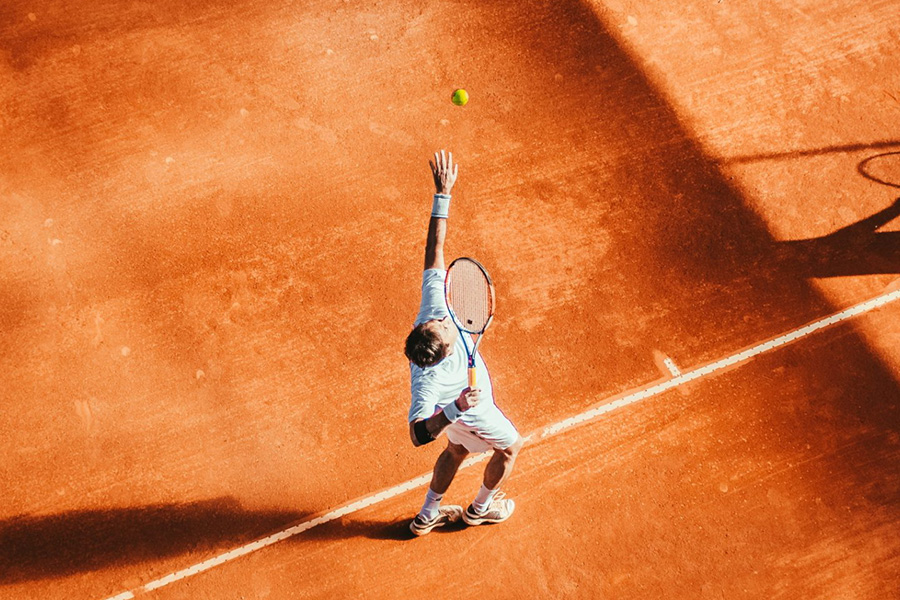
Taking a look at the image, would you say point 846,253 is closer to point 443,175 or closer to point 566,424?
point 566,424

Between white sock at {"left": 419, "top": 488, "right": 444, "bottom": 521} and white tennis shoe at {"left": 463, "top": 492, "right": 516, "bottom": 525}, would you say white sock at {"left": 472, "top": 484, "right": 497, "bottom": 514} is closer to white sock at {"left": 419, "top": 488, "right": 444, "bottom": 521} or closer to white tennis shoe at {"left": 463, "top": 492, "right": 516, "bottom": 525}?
white tennis shoe at {"left": 463, "top": 492, "right": 516, "bottom": 525}

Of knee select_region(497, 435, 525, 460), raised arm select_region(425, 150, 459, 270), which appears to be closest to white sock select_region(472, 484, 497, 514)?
knee select_region(497, 435, 525, 460)

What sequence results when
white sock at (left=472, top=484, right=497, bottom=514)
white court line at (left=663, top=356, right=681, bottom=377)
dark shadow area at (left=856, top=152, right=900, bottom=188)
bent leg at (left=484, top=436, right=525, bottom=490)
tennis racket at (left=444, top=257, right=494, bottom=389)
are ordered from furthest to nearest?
dark shadow area at (left=856, top=152, right=900, bottom=188) < white court line at (left=663, top=356, right=681, bottom=377) < white sock at (left=472, top=484, right=497, bottom=514) < bent leg at (left=484, top=436, right=525, bottom=490) < tennis racket at (left=444, top=257, right=494, bottom=389)

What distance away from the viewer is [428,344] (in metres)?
4.34

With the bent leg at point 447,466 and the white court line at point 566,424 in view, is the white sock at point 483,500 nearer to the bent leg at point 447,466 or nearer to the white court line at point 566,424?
the bent leg at point 447,466

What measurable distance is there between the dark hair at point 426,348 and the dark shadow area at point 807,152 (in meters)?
5.04

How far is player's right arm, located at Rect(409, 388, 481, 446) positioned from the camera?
→ 4.15 meters

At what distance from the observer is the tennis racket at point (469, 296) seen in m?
4.95

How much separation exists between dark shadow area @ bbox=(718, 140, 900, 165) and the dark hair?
504cm

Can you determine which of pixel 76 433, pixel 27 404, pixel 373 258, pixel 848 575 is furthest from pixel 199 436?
pixel 848 575

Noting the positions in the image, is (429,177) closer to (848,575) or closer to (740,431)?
(740,431)

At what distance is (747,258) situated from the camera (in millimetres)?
7176

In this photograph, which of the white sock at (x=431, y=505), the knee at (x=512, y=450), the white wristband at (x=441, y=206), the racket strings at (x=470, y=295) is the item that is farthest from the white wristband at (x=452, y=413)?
the white wristband at (x=441, y=206)

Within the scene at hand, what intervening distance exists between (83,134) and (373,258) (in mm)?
3755
